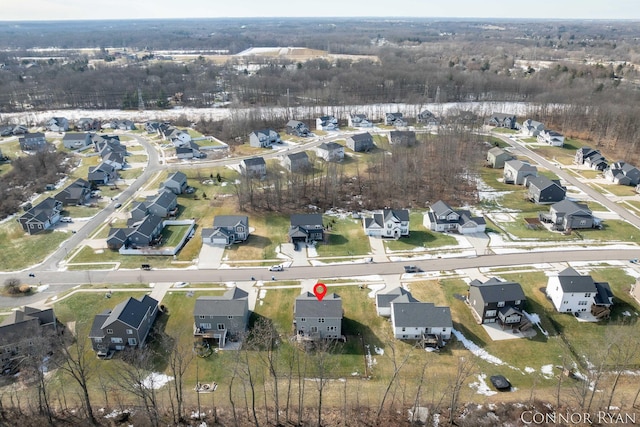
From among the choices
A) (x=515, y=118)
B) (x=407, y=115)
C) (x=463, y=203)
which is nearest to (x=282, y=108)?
(x=407, y=115)

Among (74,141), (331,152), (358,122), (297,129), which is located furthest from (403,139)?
(74,141)

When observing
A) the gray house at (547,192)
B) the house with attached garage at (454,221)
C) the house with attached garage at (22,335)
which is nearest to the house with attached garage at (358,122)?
the gray house at (547,192)

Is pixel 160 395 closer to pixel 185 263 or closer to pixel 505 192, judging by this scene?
pixel 185 263

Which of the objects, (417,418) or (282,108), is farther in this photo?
(282,108)

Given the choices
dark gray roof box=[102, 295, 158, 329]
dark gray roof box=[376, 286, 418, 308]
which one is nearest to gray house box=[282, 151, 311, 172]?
dark gray roof box=[376, 286, 418, 308]

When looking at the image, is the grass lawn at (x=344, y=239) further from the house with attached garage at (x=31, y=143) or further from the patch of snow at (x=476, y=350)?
the house with attached garage at (x=31, y=143)

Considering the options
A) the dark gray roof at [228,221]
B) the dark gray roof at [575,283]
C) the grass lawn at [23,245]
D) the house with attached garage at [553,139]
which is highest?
the house with attached garage at [553,139]
